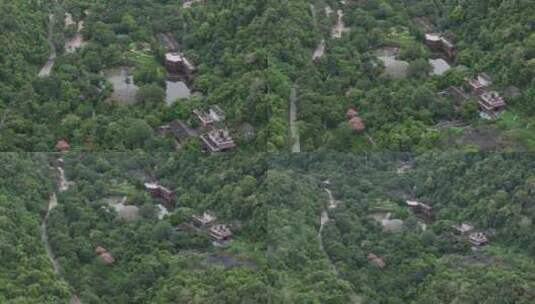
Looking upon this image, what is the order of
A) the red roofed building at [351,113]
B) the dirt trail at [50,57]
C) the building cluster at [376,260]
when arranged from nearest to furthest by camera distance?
the building cluster at [376,260] < the red roofed building at [351,113] < the dirt trail at [50,57]

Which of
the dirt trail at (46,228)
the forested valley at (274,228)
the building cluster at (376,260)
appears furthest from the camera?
the building cluster at (376,260)

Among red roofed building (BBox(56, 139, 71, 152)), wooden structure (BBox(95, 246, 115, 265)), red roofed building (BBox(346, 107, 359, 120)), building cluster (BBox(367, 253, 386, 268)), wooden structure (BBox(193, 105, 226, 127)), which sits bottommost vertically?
wooden structure (BBox(95, 246, 115, 265))

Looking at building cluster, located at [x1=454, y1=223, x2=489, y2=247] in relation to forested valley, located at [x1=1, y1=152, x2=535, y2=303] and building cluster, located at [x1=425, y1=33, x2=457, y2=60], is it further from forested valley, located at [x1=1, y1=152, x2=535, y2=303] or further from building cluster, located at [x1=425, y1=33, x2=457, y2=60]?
building cluster, located at [x1=425, y1=33, x2=457, y2=60]

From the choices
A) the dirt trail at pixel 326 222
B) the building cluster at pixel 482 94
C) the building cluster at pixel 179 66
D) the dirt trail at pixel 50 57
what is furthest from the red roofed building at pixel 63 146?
the building cluster at pixel 482 94

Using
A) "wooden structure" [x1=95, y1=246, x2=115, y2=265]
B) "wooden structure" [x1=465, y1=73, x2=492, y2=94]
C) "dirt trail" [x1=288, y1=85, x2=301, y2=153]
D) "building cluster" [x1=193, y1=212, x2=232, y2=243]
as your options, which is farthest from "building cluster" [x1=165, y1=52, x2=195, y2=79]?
"wooden structure" [x1=465, y1=73, x2=492, y2=94]

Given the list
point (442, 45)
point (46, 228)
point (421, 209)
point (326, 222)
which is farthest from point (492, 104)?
point (46, 228)

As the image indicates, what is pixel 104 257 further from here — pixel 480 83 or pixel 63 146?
pixel 480 83

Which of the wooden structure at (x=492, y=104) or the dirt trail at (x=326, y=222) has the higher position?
the wooden structure at (x=492, y=104)

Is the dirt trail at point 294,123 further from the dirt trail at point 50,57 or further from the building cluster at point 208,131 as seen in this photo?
the dirt trail at point 50,57
